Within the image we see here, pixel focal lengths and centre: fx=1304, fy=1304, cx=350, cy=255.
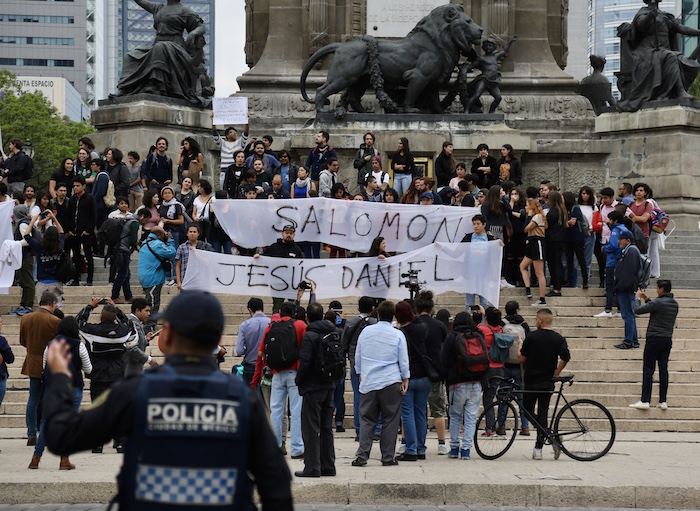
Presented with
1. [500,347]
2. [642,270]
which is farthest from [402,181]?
[500,347]

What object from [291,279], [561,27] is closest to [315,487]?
[291,279]

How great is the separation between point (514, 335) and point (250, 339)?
2.86 m

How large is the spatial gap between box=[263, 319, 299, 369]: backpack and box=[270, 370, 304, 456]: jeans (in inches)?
5.2

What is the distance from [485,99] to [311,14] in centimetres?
441

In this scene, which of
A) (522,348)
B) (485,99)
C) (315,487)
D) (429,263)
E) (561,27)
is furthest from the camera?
(561,27)

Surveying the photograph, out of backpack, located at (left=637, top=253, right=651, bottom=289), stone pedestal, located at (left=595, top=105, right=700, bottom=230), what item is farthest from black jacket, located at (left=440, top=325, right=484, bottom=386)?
stone pedestal, located at (left=595, top=105, right=700, bottom=230)

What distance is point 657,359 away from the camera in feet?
49.4

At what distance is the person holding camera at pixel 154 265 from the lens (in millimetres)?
17438

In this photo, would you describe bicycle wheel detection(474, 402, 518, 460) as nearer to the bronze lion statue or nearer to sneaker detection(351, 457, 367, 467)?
sneaker detection(351, 457, 367, 467)

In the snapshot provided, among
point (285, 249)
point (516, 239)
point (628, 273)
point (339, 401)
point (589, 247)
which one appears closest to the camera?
point (339, 401)

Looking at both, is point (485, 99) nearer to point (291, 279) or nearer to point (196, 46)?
point (196, 46)

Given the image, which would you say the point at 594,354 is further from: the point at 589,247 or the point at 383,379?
the point at 383,379

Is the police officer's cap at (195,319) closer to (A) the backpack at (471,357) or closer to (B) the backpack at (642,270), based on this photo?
(A) the backpack at (471,357)

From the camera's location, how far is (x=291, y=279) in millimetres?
17266
